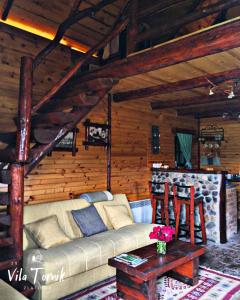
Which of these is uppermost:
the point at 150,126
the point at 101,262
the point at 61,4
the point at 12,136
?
the point at 61,4

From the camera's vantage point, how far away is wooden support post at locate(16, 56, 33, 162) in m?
2.93

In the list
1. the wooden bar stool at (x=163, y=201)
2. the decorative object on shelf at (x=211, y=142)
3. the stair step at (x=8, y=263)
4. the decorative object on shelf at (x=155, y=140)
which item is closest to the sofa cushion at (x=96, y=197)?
the wooden bar stool at (x=163, y=201)

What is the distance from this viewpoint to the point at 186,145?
7.45 m

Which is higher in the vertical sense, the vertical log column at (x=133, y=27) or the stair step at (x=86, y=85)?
the vertical log column at (x=133, y=27)

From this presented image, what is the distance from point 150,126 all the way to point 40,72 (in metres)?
2.85

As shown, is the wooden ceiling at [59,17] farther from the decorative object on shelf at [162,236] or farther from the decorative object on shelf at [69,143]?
the decorative object on shelf at [162,236]

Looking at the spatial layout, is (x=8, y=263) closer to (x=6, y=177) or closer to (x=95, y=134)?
(x=6, y=177)

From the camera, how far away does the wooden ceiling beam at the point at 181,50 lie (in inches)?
106

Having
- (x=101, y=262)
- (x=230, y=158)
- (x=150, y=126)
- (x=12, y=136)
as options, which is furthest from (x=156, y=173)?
(x=12, y=136)

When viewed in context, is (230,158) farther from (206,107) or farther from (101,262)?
(101,262)

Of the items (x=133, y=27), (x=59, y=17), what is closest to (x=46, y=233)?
(x=133, y=27)

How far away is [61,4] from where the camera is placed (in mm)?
4652

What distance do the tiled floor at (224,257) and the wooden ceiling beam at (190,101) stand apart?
2625 millimetres

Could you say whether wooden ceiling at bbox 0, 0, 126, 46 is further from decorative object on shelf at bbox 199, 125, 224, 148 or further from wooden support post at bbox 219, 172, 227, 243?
decorative object on shelf at bbox 199, 125, 224, 148
